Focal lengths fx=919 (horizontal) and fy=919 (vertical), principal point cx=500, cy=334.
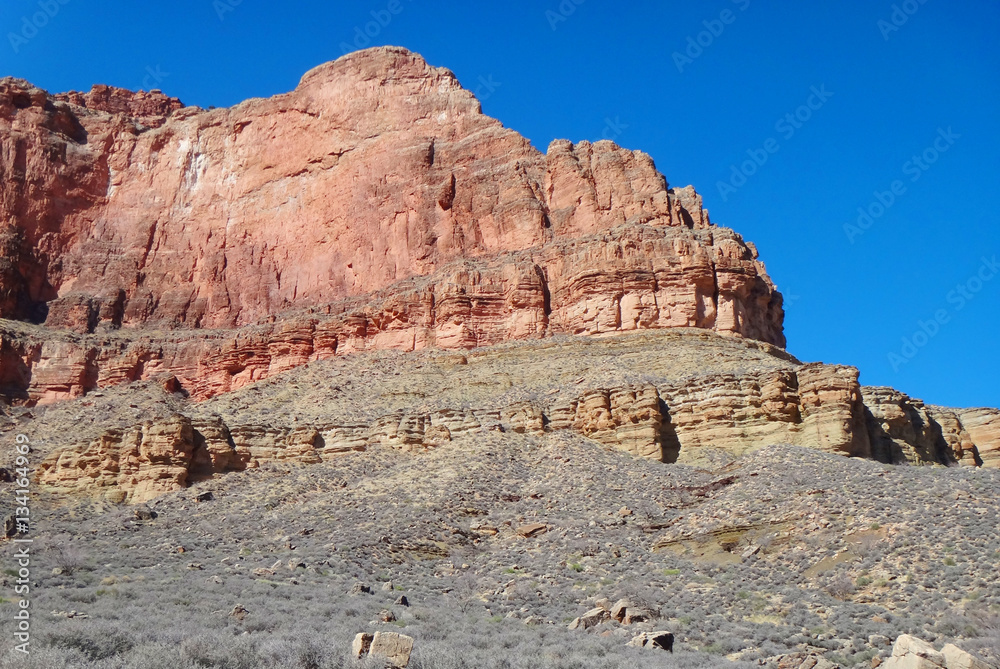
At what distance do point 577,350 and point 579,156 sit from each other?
736 inches

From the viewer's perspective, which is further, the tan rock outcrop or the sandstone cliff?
the tan rock outcrop

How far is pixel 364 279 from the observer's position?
2493 inches

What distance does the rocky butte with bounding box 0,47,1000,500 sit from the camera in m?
38.3

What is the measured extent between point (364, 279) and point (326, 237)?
5752mm

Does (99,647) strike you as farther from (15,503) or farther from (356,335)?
→ (356,335)

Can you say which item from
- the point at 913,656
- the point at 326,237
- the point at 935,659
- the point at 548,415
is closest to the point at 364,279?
the point at 326,237

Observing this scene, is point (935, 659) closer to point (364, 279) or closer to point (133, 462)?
point (133, 462)

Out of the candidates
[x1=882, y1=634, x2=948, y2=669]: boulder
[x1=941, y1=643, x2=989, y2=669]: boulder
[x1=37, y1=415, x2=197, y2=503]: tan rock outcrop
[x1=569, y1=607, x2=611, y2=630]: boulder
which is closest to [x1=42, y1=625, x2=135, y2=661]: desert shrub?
[x1=569, y1=607, x2=611, y2=630]: boulder

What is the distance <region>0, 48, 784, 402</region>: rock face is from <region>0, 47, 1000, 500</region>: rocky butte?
6.3 inches

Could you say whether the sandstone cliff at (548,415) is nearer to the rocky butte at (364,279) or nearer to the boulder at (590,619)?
the rocky butte at (364,279)

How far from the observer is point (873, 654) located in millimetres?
18234

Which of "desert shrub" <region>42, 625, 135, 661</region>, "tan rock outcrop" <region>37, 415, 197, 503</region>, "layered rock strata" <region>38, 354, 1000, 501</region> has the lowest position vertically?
"desert shrub" <region>42, 625, 135, 661</region>

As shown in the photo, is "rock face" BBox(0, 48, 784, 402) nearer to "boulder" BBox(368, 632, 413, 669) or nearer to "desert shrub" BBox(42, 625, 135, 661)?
"boulder" BBox(368, 632, 413, 669)

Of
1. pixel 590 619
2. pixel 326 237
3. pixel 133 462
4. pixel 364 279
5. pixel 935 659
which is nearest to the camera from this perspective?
pixel 935 659
